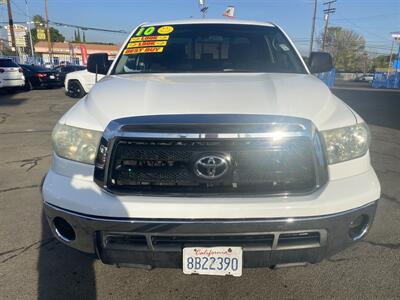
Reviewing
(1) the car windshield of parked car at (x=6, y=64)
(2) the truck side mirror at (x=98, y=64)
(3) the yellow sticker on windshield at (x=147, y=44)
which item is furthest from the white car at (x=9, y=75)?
(3) the yellow sticker on windshield at (x=147, y=44)

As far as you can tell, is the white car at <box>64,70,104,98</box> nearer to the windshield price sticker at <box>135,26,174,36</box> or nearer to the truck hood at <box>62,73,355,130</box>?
the windshield price sticker at <box>135,26,174,36</box>

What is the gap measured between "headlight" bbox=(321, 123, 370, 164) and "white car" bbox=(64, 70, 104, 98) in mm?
14047

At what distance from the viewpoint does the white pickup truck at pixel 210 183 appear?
201cm

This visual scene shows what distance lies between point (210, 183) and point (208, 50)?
2111 millimetres

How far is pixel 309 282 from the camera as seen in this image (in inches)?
107

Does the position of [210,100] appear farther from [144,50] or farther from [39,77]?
[39,77]

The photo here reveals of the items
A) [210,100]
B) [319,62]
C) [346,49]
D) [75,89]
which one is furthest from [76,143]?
[346,49]

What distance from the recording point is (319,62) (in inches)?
155

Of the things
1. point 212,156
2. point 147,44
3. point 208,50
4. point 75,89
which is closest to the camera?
point 212,156

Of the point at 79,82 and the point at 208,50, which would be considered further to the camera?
the point at 79,82

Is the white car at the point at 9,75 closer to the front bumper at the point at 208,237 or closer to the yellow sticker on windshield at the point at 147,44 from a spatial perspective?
the yellow sticker on windshield at the point at 147,44

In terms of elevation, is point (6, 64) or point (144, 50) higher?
point (144, 50)

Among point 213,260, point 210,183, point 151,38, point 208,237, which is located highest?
point 151,38

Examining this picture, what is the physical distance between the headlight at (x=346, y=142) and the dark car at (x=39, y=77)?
20523 mm
